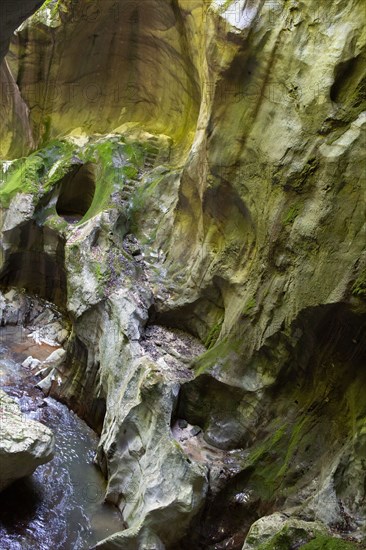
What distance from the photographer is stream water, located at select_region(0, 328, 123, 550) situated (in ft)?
26.3

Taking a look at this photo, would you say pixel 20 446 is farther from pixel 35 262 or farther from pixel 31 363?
pixel 35 262

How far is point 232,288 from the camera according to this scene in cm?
910

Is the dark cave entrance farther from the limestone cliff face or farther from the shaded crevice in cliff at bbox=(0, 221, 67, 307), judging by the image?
the shaded crevice in cliff at bbox=(0, 221, 67, 307)

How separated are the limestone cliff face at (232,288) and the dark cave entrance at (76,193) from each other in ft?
2.36

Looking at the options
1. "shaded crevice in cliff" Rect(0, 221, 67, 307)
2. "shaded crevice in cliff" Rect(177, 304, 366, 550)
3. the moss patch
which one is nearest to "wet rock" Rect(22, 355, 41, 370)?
"shaded crevice in cliff" Rect(0, 221, 67, 307)

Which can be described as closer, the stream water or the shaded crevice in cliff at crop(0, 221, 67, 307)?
the stream water

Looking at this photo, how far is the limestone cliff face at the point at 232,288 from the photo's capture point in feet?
23.1

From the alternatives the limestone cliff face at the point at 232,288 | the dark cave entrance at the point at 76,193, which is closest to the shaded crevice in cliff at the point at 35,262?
the limestone cliff face at the point at 232,288

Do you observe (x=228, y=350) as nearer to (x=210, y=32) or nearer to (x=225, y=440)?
(x=225, y=440)

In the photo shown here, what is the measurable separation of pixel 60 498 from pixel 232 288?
14.0 feet

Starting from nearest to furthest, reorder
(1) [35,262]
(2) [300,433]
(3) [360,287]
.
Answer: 1. (3) [360,287]
2. (2) [300,433]
3. (1) [35,262]

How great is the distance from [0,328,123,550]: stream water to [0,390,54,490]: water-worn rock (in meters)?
0.41

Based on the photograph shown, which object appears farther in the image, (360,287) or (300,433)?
(300,433)

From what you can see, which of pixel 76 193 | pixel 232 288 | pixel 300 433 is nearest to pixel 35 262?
pixel 76 193
